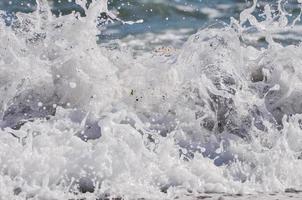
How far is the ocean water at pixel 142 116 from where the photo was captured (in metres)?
4.45

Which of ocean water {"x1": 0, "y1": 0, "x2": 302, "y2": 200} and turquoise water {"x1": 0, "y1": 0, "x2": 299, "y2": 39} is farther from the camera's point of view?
turquoise water {"x1": 0, "y1": 0, "x2": 299, "y2": 39}

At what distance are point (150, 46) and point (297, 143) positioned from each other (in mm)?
4732

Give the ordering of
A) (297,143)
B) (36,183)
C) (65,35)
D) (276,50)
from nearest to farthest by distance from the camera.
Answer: (36,183), (297,143), (65,35), (276,50)

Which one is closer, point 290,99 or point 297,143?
point 297,143

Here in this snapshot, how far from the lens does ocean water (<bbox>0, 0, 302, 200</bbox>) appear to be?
4453mm

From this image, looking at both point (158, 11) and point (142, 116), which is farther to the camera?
point (158, 11)

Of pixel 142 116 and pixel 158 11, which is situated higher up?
pixel 142 116

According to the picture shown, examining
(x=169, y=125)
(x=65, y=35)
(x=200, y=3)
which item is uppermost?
(x=65, y=35)

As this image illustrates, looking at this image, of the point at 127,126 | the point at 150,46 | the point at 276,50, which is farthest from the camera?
the point at 150,46

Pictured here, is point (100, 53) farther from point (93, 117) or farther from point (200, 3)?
point (200, 3)

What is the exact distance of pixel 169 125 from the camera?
5.60 m

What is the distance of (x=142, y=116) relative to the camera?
5688 mm

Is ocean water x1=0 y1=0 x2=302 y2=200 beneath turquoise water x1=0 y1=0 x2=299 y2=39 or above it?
above

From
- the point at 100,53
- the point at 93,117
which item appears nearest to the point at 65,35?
the point at 100,53
